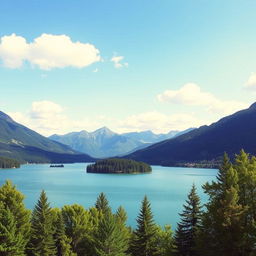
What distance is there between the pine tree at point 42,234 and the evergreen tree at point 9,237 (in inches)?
125

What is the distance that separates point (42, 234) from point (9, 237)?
231 inches

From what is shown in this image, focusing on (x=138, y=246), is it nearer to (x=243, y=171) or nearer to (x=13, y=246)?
(x=13, y=246)

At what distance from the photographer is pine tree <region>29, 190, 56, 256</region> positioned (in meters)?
44.6

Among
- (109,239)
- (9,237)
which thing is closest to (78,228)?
(109,239)

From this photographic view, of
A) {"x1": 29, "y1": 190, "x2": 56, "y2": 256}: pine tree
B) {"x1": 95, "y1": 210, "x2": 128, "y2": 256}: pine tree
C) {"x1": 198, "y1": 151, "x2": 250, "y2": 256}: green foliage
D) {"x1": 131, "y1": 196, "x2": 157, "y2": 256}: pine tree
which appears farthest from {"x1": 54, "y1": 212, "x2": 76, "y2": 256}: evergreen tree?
{"x1": 198, "y1": 151, "x2": 250, "y2": 256}: green foliage

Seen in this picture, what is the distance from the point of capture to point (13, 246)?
39906 millimetres

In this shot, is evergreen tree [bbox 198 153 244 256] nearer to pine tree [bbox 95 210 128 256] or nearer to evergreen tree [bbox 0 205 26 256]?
pine tree [bbox 95 210 128 256]

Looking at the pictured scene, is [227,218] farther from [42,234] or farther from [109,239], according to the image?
[42,234]

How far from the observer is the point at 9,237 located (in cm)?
3988

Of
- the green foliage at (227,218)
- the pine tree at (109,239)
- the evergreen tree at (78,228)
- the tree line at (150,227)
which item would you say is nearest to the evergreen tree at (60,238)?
the tree line at (150,227)

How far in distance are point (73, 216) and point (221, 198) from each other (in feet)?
90.0

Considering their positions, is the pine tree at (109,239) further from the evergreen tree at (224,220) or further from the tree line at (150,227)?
the evergreen tree at (224,220)

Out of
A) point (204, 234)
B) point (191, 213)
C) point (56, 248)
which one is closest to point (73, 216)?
point (56, 248)

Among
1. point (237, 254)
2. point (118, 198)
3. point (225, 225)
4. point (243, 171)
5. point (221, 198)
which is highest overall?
point (243, 171)
